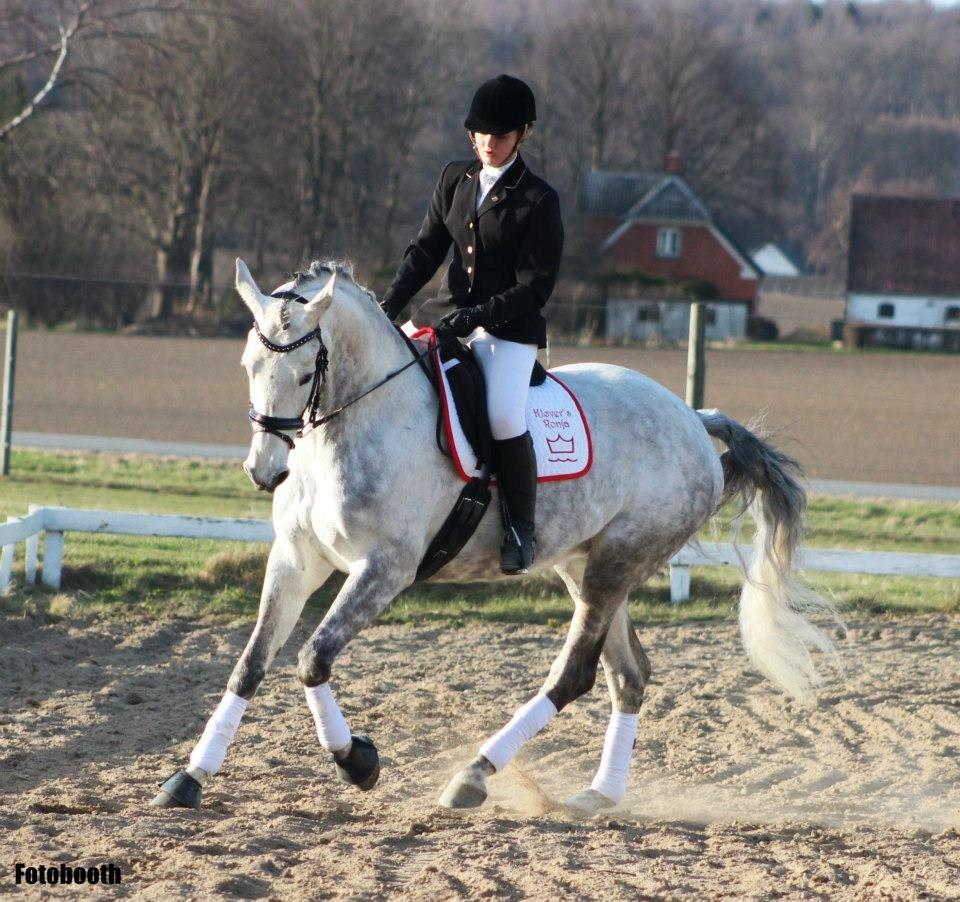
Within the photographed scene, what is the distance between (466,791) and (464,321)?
174 centimetres

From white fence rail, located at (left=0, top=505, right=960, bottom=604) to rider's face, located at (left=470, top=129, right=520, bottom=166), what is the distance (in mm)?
3930

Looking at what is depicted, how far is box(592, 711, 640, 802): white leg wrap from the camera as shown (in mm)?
5309

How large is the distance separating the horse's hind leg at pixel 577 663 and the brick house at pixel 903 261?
155ft

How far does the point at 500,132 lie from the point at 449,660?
11.3 feet

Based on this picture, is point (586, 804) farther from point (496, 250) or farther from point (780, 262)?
point (780, 262)

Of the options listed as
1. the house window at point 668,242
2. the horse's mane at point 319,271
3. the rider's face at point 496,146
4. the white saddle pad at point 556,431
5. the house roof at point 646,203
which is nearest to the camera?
the horse's mane at point 319,271

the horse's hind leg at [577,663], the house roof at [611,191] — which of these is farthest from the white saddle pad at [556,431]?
the house roof at [611,191]

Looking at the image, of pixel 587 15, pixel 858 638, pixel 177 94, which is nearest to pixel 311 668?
pixel 858 638

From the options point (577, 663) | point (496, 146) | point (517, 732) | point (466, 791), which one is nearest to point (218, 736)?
point (466, 791)

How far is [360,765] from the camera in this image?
482 centimetres

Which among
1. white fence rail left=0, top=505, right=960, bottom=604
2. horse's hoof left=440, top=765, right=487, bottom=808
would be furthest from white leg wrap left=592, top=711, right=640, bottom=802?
white fence rail left=0, top=505, right=960, bottom=604

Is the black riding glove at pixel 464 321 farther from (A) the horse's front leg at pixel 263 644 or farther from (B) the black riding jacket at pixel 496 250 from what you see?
(A) the horse's front leg at pixel 263 644

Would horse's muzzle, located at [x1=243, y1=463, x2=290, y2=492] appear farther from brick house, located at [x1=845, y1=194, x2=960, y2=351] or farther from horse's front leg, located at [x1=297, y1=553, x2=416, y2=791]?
brick house, located at [x1=845, y1=194, x2=960, y2=351]

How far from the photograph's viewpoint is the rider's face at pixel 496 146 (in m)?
5.10
